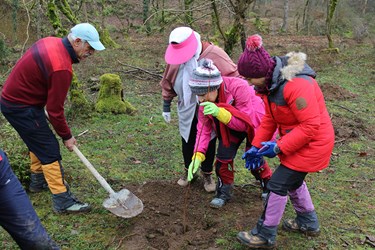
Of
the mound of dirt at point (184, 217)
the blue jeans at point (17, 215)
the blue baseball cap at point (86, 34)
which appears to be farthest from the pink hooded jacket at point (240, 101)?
the blue jeans at point (17, 215)

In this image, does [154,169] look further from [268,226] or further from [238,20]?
[238,20]

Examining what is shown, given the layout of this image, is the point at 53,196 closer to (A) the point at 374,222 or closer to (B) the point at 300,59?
(B) the point at 300,59

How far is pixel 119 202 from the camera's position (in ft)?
12.5

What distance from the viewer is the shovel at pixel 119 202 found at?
146 inches

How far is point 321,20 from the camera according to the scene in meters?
23.4

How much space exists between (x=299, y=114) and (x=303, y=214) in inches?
46.4

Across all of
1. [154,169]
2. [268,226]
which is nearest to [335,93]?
[154,169]

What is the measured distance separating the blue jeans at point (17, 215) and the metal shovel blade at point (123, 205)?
1.14 meters

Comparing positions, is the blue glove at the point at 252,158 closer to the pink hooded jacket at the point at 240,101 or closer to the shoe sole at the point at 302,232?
the pink hooded jacket at the point at 240,101

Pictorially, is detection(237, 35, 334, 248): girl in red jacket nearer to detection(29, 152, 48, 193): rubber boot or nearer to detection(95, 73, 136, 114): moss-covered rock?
detection(29, 152, 48, 193): rubber boot

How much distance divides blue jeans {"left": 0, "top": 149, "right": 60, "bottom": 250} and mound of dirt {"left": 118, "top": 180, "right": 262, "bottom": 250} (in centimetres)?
100

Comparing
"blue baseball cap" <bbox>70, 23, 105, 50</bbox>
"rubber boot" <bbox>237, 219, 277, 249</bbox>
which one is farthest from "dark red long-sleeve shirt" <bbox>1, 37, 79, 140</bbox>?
"rubber boot" <bbox>237, 219, 277, 249</bbox>

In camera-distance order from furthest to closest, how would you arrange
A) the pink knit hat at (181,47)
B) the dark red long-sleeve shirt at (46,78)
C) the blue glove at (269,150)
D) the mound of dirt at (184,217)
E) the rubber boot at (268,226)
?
1. the pink knit hat at (181,47)
2. the mound of dirt at (184,217)
3. the dark red long-sleeve shirt at (46,78)
4. the rubber boot at (268,226)
5. the blue glove at (269,150)

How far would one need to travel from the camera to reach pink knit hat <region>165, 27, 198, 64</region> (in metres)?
3.81
